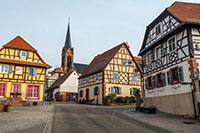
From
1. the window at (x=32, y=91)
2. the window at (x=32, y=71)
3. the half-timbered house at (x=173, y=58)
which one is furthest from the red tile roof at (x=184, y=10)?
the window at (x=32, y=91)

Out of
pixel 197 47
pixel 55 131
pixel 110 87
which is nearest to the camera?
pixel 55 131

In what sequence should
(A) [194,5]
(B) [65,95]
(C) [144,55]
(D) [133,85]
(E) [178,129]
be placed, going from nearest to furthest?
(E) [178,129]
(A) [194,5]
(C) [144,55]
(D) [133,85]
(B) [65,95]

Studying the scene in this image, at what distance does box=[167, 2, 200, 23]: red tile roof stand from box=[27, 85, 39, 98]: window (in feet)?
59.3

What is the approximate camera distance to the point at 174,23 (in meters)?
17.1

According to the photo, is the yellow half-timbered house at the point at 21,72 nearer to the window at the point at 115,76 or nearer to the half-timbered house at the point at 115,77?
the half-timbered house at the point at 115,77

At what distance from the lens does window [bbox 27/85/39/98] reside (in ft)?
82.4

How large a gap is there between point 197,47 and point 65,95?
34.0 metres

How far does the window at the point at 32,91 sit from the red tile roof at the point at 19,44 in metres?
4.90

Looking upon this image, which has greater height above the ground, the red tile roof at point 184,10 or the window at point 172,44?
the red tile roof at point 184,10

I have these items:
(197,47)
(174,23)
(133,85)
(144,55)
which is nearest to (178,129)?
(197,47)

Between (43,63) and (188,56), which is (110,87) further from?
(188,56)

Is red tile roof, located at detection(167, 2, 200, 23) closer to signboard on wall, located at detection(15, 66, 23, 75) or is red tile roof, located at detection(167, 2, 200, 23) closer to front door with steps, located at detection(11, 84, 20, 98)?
signboard on wall, located at detection(15, 66, 23, 75)

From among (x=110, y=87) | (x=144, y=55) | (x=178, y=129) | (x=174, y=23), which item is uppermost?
(x=174, y=23)

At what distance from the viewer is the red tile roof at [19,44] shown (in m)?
25.3
